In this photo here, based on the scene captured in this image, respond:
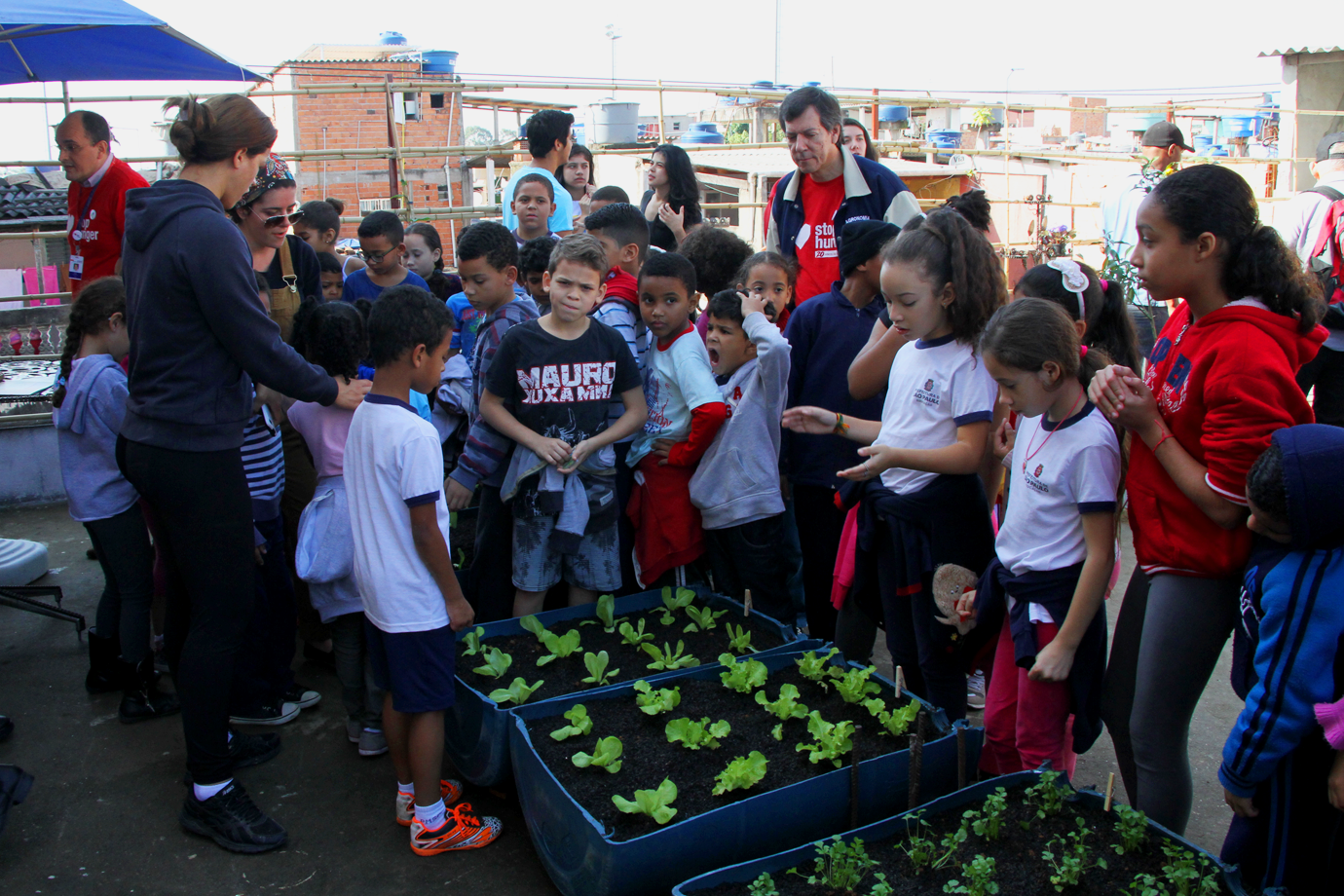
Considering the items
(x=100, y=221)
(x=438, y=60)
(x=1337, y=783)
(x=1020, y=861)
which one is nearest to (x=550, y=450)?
(x=1020, y=861)

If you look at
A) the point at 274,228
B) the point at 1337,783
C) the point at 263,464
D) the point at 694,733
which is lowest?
the point at 694,733

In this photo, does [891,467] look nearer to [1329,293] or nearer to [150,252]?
[150,252]

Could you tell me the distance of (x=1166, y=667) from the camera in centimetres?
206

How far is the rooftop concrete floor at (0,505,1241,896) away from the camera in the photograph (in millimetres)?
2525

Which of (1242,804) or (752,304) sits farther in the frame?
(752,304)

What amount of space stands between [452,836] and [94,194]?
360cm

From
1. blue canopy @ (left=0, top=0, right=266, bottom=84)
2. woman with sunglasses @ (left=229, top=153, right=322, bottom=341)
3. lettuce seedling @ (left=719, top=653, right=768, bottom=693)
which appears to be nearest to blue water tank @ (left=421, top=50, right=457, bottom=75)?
blue canopy @ (left=0, top=0, right=266, bottom=84)

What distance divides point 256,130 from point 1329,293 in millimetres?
4936

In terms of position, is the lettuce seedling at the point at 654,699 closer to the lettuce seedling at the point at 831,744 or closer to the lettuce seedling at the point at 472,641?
the lettuce seedling at the point at 831,744

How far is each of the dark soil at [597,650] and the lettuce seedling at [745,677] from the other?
199mm

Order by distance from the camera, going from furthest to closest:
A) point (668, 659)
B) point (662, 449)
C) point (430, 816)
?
point (662, 449) < point (668, 659) < point (430, 816)

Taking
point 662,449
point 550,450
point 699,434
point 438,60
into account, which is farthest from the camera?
point 438,60

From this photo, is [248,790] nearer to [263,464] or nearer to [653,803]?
[263,464]

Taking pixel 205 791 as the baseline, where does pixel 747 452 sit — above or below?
above
